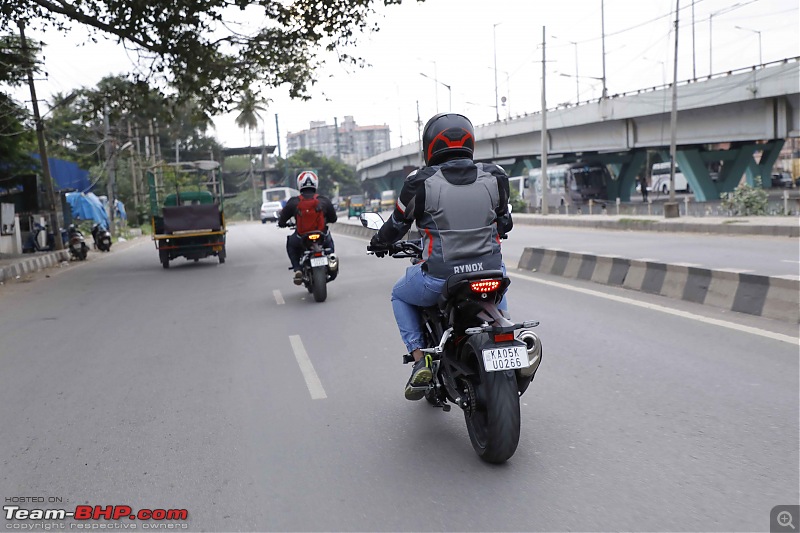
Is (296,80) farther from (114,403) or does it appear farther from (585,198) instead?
(585,198)

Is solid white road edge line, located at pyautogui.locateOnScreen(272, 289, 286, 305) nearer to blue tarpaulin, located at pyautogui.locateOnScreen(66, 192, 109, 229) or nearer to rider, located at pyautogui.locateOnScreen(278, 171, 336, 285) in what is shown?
rider, located at pyautogui.locateOnScreen(278, 171, 336, 285)

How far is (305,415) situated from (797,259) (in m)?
12.3

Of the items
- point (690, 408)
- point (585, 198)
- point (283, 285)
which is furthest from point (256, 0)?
point (585, 198)

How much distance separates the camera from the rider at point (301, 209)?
11703 mm

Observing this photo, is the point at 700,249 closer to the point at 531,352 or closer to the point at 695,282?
the point at 695,282

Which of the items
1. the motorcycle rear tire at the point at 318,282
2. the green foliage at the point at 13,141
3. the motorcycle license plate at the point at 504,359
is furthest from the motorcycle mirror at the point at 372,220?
the green foliage at the point at 13,141

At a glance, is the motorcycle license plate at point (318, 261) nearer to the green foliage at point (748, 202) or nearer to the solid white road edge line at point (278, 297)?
the solid white road edge line at point (278, 297)

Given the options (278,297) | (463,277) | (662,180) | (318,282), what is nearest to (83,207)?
(278,297)

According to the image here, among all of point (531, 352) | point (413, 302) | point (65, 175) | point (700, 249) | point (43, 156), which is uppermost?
point (43, 156)

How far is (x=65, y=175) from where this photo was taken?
112 feet

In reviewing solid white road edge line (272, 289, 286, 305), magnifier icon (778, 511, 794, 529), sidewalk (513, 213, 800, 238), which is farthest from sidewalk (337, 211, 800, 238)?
magnifier icon (778, 511, 794, 529)

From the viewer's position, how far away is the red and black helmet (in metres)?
4.80

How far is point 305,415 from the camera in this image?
562 cm

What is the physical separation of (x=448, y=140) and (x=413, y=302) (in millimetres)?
996
